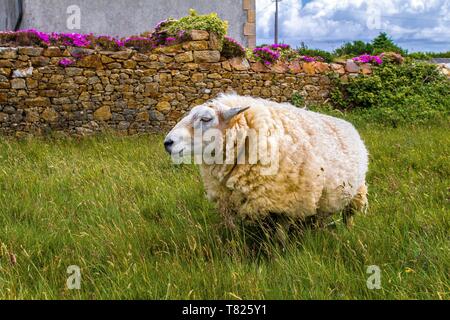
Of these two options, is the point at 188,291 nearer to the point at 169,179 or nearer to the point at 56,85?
the point at 169,179

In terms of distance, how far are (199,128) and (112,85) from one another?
8.29m

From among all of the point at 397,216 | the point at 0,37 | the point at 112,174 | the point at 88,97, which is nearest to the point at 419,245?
the point at 397,216

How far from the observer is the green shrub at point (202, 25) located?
498 inches

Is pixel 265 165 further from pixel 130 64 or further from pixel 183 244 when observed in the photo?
pixel 130 64

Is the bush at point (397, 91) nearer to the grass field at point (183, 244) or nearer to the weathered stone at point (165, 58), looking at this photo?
the weathered stone at point (165, 58)

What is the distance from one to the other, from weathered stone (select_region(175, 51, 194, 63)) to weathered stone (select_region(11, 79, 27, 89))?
3515 millimetres

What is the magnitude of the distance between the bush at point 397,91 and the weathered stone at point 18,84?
8056mm

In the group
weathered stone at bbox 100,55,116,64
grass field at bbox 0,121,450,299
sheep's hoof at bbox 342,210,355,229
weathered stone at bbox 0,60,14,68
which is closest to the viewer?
grass field at bbox 0,121,450,299

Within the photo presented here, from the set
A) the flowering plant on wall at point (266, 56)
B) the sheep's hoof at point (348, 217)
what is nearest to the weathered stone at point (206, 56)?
the flowering plant on wall at point (266, 56)

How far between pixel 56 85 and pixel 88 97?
0.75 meters

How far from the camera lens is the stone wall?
1146 cm

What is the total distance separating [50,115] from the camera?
11.7 meters

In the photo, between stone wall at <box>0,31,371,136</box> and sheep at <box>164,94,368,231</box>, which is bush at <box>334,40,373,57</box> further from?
sheep at <box>164,94,368,231</box>

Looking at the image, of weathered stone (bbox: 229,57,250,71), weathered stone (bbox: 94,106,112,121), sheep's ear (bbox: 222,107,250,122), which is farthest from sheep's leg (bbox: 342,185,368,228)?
weathered stone (bbox: 229,57,250,71)
